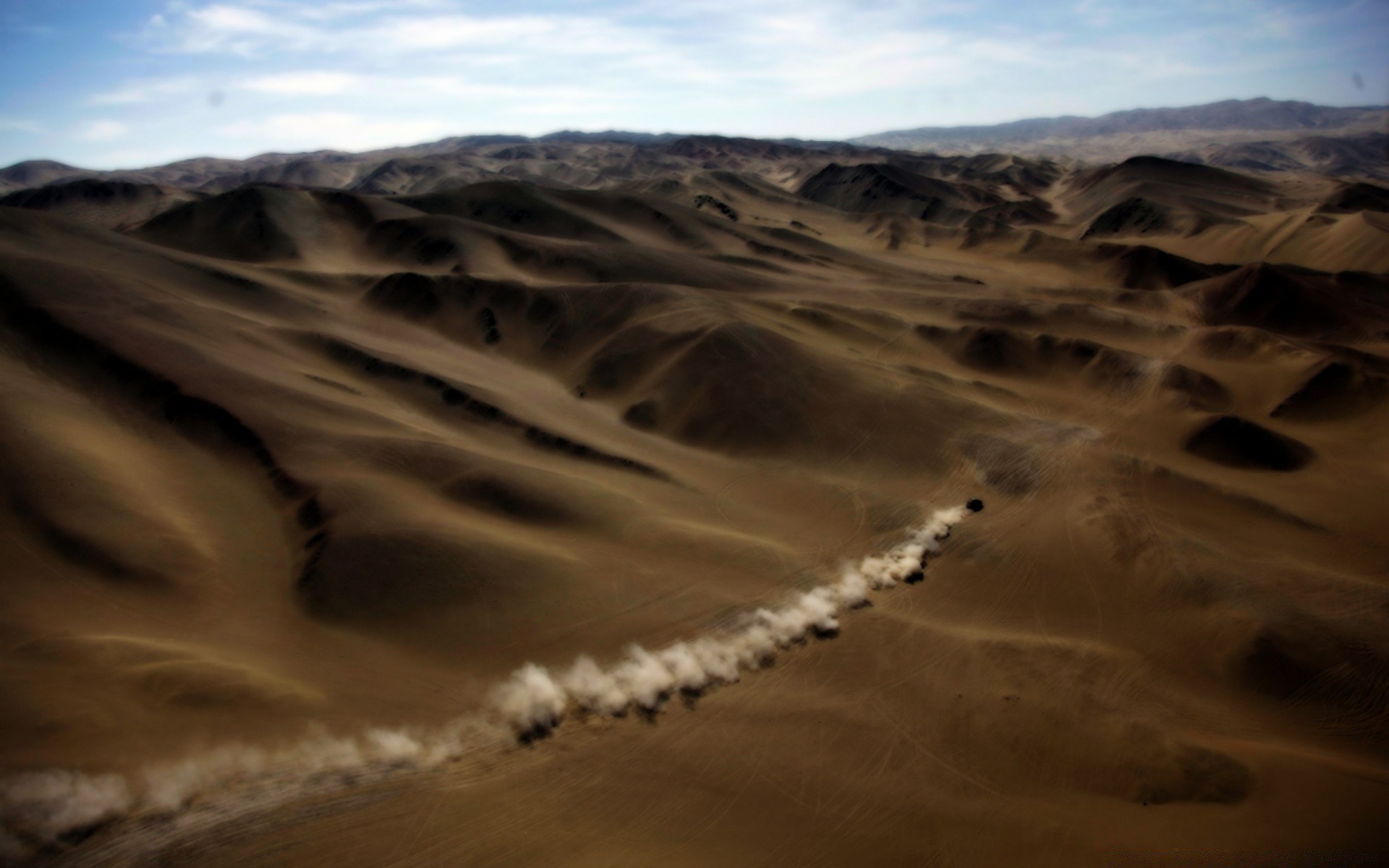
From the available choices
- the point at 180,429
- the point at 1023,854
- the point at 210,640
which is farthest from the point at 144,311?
the point at 1023,854

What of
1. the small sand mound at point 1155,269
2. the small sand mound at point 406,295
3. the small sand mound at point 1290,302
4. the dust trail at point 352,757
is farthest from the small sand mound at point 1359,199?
the dust trail at point 352,757

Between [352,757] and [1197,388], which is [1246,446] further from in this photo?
[352,757]

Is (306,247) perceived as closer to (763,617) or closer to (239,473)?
(239,473)

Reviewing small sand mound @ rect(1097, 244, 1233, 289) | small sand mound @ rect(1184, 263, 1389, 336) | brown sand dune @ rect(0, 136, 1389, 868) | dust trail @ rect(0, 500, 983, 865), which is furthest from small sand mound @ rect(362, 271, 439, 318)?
Result: small sand mound @ rect(1097, 244, 1233, 289)

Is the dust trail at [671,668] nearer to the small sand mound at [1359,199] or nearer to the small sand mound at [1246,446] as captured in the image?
the small sand mound at [1246,446]

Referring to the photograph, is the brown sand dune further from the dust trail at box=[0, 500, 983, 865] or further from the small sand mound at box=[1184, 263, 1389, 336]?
the small sand mound at box=[1184, 263, 1389, 336]

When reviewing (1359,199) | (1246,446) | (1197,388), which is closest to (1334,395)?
(1197,388)
